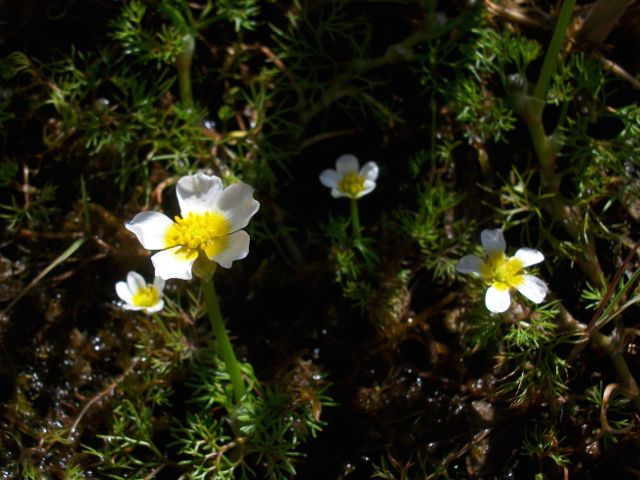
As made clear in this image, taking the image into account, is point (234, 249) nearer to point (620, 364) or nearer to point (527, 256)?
point (527, 256)

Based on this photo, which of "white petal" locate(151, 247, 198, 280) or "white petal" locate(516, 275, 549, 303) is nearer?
"white petal" locate(151, 247, 198, 280)

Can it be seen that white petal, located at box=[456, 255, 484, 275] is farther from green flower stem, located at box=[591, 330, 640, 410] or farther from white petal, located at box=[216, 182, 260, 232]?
white petal, located at box=[216, 182, 260, 232]

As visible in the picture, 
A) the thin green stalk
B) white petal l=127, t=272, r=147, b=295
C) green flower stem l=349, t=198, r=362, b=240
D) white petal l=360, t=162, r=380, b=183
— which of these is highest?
the thin green stalk

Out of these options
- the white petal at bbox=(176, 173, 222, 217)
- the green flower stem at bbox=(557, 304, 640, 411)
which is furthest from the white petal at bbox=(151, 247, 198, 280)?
the green flower stem at bbox=(557, 304, 640, 411)

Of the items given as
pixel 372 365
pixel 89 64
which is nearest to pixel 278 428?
pixel 372 365

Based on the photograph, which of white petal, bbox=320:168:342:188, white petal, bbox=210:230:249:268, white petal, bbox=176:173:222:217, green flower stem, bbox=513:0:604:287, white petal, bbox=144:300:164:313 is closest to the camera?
white petal, bbox=210:230:249:268

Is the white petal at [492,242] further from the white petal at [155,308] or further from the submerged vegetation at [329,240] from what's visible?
the white petal at [155,308]

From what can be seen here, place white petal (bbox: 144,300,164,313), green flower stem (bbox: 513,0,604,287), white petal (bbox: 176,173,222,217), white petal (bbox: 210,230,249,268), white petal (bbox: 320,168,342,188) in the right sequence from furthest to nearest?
white petal (bbox: 320,168,342,188) < green flower stem (bbox: 513,0,604,287) < white petal (bbox: 144,300,164,313) < white petal (bbox: 176,173,222,217) < white petal (bbox: 210,230,249,268)
